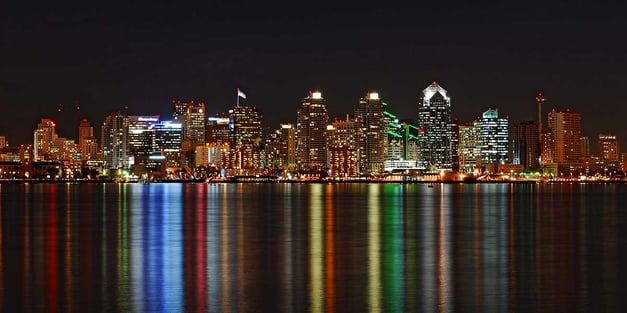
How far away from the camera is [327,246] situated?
1497 inches

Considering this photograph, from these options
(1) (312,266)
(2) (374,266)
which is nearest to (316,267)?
(1) (312,266)

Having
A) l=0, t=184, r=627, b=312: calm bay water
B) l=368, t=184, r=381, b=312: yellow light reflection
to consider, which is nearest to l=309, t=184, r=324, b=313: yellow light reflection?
l=0, t=184, r=627, b=312: calm bay water

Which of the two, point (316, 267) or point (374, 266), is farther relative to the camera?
point (374, 266)

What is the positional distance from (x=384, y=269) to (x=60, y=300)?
1108cm

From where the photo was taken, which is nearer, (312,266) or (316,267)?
(316,267)

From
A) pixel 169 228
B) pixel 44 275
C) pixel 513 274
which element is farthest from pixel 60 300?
pixel 169 228

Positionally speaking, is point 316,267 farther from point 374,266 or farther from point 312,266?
point 374,266

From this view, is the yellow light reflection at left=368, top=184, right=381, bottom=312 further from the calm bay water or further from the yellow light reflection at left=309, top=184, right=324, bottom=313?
the yellow light reflection at left=309, top=184, right=324, bottom=313

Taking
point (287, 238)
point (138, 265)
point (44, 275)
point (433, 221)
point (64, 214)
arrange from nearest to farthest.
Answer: point (44, 275) < point (138, 265) < point (287, 238) < point (433, 221) < point (64, 214)

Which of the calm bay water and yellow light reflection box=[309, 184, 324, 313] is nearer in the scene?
yellow light reflection box=[309, 184, 324, 313]

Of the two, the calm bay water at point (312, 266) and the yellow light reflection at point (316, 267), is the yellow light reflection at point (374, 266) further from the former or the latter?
the yellow light reflection at point (316, 267)

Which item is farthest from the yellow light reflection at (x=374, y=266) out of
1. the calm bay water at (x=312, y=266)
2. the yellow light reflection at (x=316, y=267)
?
the yellow light reflection at (x=316, y=267)

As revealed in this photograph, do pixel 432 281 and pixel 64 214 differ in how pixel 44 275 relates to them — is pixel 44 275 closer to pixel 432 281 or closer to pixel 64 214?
pixel 432 281

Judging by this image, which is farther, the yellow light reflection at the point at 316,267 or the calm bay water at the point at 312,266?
the calm bay water at the point at 312,266
